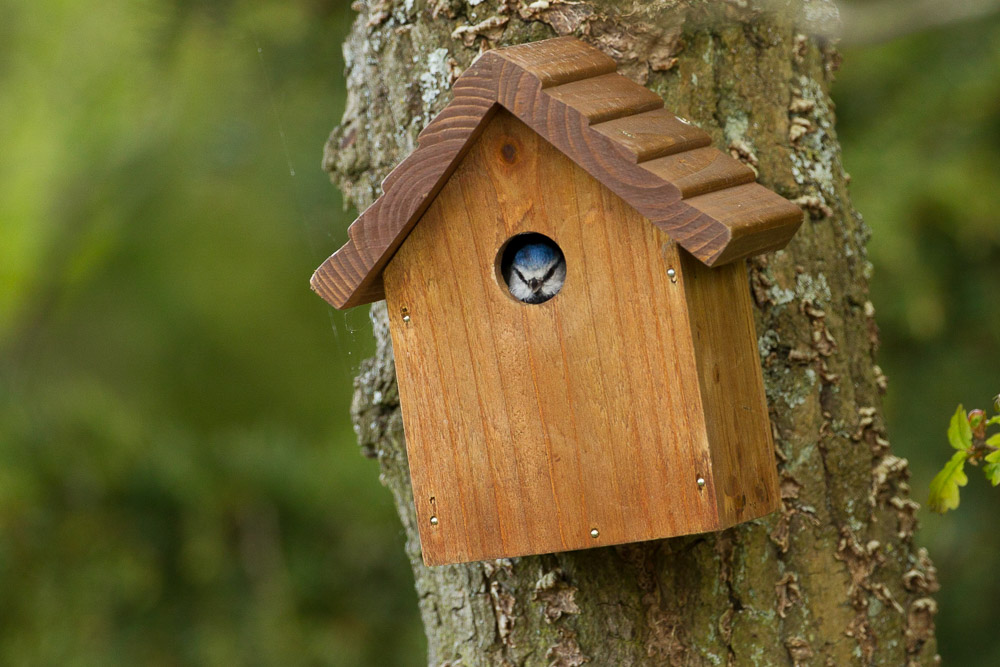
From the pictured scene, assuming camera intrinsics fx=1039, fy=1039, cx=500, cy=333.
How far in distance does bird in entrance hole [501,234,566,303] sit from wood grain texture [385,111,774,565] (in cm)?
3

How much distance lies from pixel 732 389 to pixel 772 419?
0.71ft

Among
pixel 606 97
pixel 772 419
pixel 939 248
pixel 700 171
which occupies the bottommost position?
pixel 772 419

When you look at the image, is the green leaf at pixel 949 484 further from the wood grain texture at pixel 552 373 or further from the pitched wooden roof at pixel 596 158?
the pitched wooden roof at pixel 596 158

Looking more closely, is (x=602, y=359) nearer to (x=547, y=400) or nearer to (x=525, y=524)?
(x=547, y=400)

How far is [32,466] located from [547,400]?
2.64 meters

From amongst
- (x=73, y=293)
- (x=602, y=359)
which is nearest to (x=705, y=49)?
(x=602, y=359)

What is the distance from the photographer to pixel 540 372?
142 cm

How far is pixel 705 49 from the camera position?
5.27 feet

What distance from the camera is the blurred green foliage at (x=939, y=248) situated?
10.8ft

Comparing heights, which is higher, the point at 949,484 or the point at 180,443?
the point at 180,443

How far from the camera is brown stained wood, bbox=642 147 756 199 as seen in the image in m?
1.29

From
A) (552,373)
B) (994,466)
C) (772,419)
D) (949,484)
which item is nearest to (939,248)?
(772,419)

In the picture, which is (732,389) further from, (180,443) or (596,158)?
(180,443)

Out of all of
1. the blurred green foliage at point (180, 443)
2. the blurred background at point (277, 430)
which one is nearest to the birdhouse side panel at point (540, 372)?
the blurred green foliage at point (180, 443)
